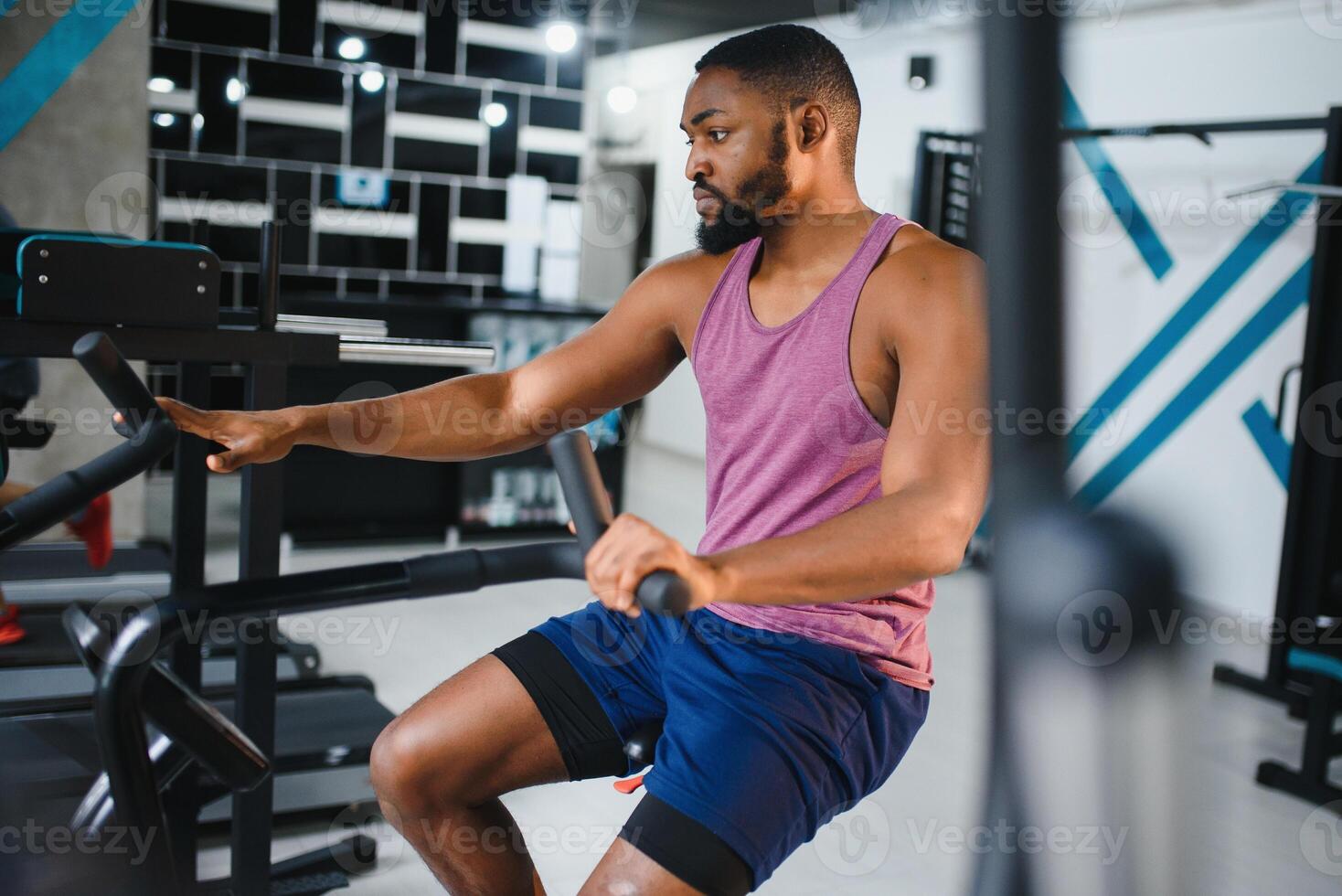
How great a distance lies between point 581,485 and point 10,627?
3.26 meters

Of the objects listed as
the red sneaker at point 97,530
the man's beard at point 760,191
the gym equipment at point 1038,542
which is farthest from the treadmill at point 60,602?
the gym equipment at point 1038,542

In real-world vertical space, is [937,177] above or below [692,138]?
above

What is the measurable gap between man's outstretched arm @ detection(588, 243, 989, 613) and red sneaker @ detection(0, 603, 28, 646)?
2854 mm

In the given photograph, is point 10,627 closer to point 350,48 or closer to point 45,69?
point 45,69

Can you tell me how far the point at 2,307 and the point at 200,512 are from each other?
18.5 inches

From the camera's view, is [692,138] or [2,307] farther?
[2,307]

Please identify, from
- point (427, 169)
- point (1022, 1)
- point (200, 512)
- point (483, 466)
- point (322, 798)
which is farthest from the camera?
point (427, 169)

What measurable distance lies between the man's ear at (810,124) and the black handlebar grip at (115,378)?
772 millimetres

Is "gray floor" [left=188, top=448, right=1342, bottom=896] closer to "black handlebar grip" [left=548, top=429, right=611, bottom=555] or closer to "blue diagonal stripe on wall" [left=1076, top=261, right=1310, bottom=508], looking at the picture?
"black handlebar grip" [left=548, top=429, right=611, bottom=555]

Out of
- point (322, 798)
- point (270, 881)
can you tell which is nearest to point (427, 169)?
point (322, 798)

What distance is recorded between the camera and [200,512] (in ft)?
6.95

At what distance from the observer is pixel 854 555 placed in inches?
38.8

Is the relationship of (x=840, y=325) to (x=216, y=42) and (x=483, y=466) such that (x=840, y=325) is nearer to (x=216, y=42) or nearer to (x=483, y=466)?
(x=483, y=466)

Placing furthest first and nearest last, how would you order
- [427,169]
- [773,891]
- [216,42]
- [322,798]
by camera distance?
[427,169], [216,42], [322,798], [773,891]
